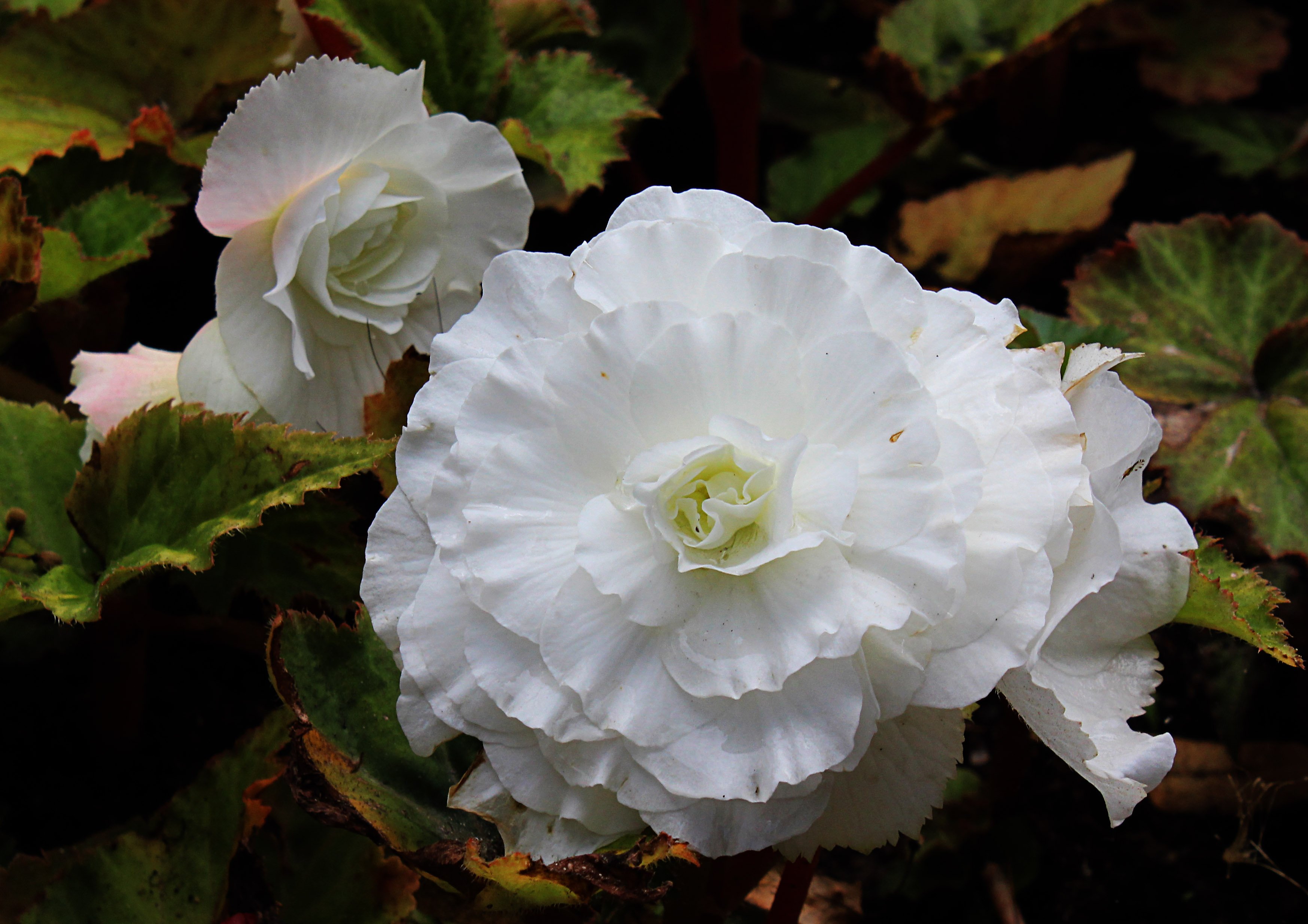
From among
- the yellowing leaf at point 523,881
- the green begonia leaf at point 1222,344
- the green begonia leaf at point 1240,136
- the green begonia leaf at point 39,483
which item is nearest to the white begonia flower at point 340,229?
the green begonia leaf at point 39,483

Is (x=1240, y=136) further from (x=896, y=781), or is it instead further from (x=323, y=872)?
(x=323, y=872)

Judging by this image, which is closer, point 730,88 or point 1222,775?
point 1222,775

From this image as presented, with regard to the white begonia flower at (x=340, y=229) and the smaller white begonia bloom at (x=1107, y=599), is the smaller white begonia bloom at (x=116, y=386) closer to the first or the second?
the white begonia flower at (x=340, y=229)

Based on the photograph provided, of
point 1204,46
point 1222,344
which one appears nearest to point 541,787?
point 1222,344

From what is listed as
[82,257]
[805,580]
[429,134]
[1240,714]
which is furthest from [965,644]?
[82,257]

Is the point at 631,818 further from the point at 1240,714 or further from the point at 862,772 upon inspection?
the point at 1240,714

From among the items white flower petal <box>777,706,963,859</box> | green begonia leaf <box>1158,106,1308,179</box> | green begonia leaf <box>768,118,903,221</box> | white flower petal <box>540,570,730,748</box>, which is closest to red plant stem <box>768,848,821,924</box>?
white flower petal <box>777,706,963,859</box>

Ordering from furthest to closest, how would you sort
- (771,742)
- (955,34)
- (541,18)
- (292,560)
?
1. (955,34)
2. (541,18)
3. (292,560)
4. (771,742)
